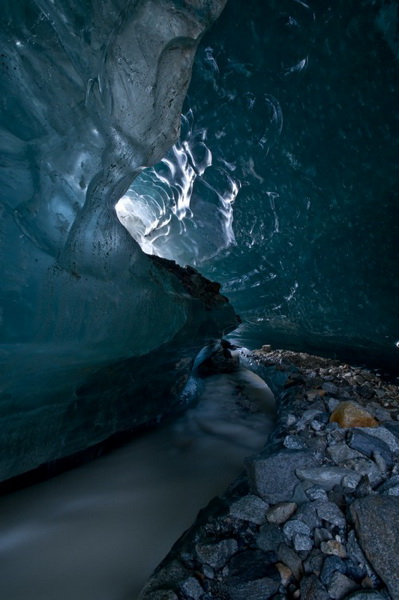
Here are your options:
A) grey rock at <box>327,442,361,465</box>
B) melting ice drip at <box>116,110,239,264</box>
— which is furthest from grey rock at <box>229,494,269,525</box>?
melting ice drip at <box>116,110,239,264</box>

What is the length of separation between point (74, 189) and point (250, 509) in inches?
76.4

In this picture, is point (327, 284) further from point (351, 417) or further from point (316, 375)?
point (351, 417)

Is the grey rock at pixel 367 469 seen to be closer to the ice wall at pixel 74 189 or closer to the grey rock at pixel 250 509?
the grey rock at pixel 250 509

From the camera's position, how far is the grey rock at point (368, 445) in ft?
5.00

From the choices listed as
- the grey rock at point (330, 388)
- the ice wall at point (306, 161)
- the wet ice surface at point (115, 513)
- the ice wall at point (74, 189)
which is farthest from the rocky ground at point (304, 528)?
the ice wall at point (306, 161)

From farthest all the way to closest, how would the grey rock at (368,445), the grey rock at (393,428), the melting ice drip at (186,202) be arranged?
the melting ice drip at (186,202)
the grey rock at (393,428)
the grey rock at (368,445)

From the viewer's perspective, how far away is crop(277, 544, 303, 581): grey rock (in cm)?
103

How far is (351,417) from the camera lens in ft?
6.29

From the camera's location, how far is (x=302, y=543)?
3.64ft

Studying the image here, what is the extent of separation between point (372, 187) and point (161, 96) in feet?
6.24

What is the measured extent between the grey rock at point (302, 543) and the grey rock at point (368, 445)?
66 cm

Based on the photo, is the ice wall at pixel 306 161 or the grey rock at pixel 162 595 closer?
the grey rock at pixel 162 595

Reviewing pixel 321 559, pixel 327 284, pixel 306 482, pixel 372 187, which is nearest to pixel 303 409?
pixel 306 482

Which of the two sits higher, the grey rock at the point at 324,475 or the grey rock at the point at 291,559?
the grey rock at the point at 324,475
